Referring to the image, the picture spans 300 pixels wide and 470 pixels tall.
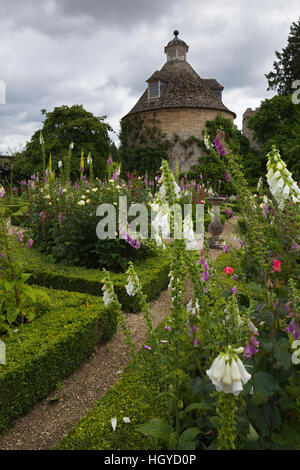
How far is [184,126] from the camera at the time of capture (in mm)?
21766

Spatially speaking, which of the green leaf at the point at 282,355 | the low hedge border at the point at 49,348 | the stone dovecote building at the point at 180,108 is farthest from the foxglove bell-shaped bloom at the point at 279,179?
the stone dovecote building at the point at 180,108

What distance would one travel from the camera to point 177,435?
1.91 metres

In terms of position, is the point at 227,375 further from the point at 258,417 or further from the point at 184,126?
the point at 184,126

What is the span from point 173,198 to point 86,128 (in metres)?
24.9

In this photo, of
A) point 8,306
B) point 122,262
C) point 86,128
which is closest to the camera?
point 8,306

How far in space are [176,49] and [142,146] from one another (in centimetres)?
876

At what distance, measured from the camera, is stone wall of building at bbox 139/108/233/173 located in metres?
21.7

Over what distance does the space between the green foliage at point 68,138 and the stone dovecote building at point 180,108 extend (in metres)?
2.82

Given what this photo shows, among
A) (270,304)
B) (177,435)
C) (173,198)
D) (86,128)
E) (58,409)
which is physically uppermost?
(86,128)

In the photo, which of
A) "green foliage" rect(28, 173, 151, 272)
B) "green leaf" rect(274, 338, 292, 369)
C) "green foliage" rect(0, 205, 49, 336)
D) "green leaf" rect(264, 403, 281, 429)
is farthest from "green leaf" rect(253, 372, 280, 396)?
"green foliage" rect(28, 173, 151, 272)

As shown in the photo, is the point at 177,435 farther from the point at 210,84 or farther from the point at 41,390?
the point at 210,84

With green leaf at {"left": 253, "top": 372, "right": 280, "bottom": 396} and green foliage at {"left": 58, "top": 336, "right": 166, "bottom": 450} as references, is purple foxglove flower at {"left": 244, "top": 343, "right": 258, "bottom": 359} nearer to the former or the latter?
green leaf at {"left": 253, "top": 372, "right": 280, "bottom": 396}

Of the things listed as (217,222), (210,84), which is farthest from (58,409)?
(210,84)

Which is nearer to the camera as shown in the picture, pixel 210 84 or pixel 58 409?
pixel 58 409
